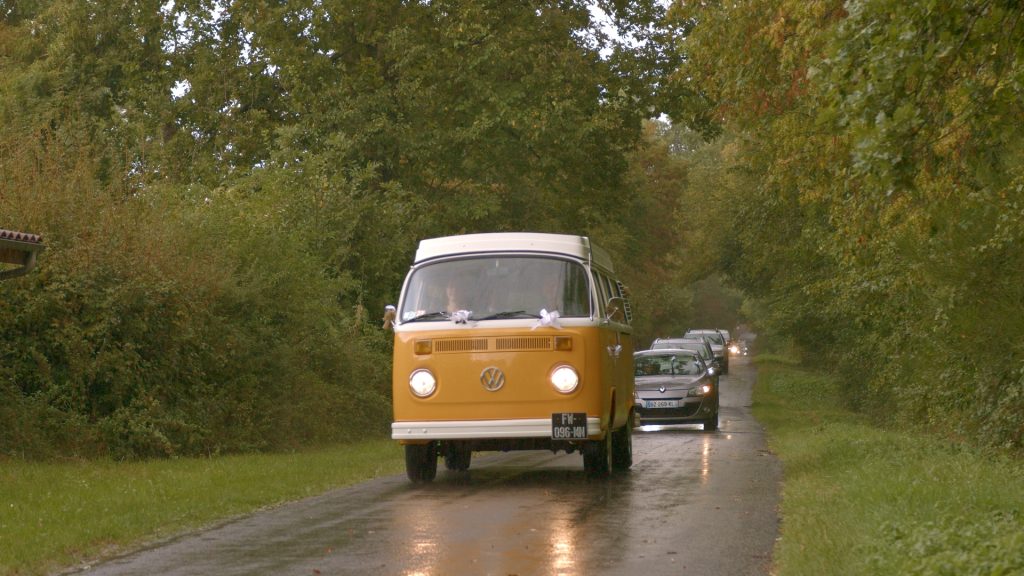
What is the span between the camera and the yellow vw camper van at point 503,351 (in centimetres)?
1512

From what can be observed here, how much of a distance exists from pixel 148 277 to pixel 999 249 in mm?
11391

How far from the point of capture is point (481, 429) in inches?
594

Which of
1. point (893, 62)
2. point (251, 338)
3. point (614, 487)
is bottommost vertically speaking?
point (614, 487)

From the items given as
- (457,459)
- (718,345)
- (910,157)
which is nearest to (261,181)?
(457,459)

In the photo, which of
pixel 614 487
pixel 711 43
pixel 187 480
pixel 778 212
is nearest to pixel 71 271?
pixel 187 480

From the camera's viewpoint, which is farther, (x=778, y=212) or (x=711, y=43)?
(x=778, y=212)

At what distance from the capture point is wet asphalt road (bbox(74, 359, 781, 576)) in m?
9.42

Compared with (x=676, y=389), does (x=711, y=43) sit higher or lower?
higher

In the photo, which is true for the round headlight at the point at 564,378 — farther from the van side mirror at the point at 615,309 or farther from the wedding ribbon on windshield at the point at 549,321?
the van side mirror at the point at 615,309

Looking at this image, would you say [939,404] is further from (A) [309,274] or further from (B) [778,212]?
(B) [778,212]

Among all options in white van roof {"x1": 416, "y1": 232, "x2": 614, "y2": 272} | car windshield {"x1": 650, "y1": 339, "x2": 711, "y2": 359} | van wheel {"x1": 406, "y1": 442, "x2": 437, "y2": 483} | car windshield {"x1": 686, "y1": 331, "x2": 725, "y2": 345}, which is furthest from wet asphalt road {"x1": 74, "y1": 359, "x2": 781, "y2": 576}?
car windshield {"x1": 686, "y1": 331, "x2": 725, "y2": 345}

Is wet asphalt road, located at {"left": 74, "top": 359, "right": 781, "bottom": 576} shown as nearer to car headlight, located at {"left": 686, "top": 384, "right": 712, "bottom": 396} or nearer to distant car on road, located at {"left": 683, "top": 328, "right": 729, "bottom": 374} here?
car headlight, located at {"left": 686, "top": 384, "right": 712, "bottom": 396}

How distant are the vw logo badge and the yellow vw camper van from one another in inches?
0.4

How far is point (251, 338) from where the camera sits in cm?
2202
